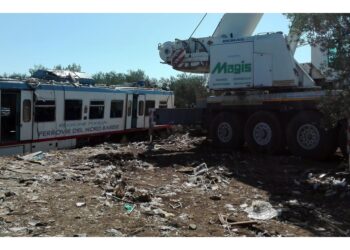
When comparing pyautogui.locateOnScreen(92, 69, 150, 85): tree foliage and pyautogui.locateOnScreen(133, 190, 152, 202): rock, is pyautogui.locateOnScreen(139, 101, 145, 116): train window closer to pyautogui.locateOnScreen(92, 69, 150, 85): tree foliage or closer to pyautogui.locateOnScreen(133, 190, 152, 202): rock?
pyautogui.locateOnScreen(133, 190, 152, 202): rock

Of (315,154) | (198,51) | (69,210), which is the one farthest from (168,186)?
(198,51)

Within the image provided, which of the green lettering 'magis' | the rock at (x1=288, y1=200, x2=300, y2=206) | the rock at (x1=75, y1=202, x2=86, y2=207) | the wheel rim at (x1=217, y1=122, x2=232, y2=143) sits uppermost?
the green lettering 'magis'

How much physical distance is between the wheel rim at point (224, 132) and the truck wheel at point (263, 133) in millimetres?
714

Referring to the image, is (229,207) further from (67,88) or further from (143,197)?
(67,88)

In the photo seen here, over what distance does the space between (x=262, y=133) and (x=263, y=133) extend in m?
0.03

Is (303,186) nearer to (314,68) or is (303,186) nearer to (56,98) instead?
(314,68)

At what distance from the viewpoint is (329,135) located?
11.3m

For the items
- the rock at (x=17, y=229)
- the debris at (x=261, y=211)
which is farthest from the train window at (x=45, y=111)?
the rock at (x=17, y=229)

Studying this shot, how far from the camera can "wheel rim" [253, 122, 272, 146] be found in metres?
12.6

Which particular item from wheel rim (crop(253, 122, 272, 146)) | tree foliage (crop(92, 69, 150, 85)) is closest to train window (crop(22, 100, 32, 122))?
wheel rim (crop(253, 122, 272, 146))

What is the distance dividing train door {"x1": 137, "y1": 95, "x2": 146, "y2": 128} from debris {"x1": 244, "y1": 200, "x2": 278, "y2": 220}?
44.0 ft

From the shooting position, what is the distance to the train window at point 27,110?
13.9m

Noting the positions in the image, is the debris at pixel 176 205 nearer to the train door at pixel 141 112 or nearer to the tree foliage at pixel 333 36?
the tree foliage at pixel 333 36

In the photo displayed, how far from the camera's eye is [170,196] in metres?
7.38
